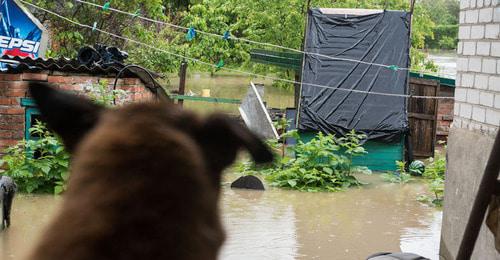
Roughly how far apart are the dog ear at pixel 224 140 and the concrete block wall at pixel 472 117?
475cm

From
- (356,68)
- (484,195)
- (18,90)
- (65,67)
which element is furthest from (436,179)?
(484,195)

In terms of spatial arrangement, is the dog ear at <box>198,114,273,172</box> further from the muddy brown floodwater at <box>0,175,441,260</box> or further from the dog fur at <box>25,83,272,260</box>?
the muddy brown floodwater at <box>0,175,441,260</box>

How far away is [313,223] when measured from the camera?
378 inches

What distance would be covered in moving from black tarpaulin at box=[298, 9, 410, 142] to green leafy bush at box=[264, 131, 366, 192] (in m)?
0.85

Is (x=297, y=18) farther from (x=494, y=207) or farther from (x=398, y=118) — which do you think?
(x=494, y=207)

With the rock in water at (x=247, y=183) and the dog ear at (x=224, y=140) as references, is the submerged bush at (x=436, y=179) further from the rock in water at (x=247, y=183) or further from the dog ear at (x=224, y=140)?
the dog ear at (x=224, y=140)

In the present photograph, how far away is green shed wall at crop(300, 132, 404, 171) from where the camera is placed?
13.9 meters

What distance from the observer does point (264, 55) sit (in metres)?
16.9

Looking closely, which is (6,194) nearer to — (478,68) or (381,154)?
(478,68)

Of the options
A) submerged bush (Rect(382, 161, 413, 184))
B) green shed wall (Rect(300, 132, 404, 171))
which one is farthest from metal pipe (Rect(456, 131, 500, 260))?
green shed wall (Rect(300, 132, 404, 171))

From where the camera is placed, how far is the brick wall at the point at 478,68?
621cm

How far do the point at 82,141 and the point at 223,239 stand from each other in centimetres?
33

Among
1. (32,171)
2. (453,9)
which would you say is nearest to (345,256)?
(32,171)

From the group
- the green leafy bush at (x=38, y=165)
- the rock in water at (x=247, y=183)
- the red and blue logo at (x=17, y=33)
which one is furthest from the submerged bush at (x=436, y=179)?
the red and blue logo at (x=17, y=33)
